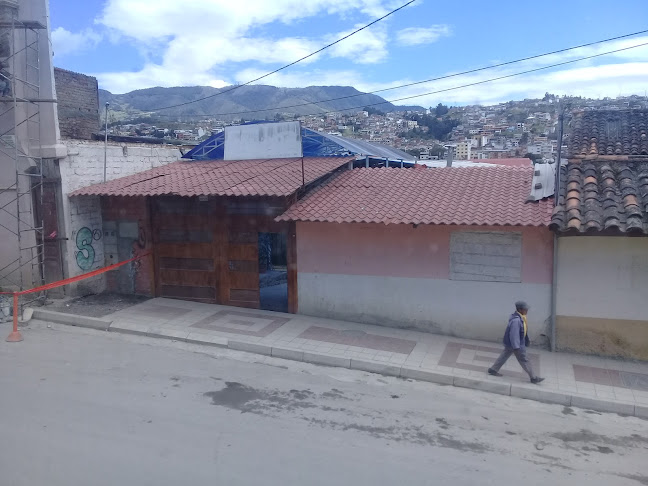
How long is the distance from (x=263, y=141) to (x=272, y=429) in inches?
394

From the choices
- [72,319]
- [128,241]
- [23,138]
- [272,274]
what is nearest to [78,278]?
[72,319]

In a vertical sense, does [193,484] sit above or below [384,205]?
below

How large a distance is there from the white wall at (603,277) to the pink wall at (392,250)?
1.21 ft

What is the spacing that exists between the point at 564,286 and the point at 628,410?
268cm

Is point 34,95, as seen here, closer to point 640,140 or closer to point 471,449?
point 471,449

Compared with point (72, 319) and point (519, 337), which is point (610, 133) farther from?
point (72, 319)

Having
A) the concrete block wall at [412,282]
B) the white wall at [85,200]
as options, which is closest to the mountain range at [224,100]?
the white wall at [85,200]

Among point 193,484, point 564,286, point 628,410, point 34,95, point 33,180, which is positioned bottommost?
point 628,410

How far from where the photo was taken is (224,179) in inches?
484

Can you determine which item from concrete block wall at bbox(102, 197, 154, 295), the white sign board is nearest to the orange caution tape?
concrete block wall at bbox(102, 197, 154, 295)

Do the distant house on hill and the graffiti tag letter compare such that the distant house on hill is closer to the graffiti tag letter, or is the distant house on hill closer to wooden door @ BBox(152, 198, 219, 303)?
wooden door @ BBox(152, 198, 219, 303)

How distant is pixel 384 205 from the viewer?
1069 centimetres

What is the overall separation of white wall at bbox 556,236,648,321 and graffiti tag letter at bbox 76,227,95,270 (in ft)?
34.4

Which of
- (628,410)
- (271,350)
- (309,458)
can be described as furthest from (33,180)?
(628,410)
